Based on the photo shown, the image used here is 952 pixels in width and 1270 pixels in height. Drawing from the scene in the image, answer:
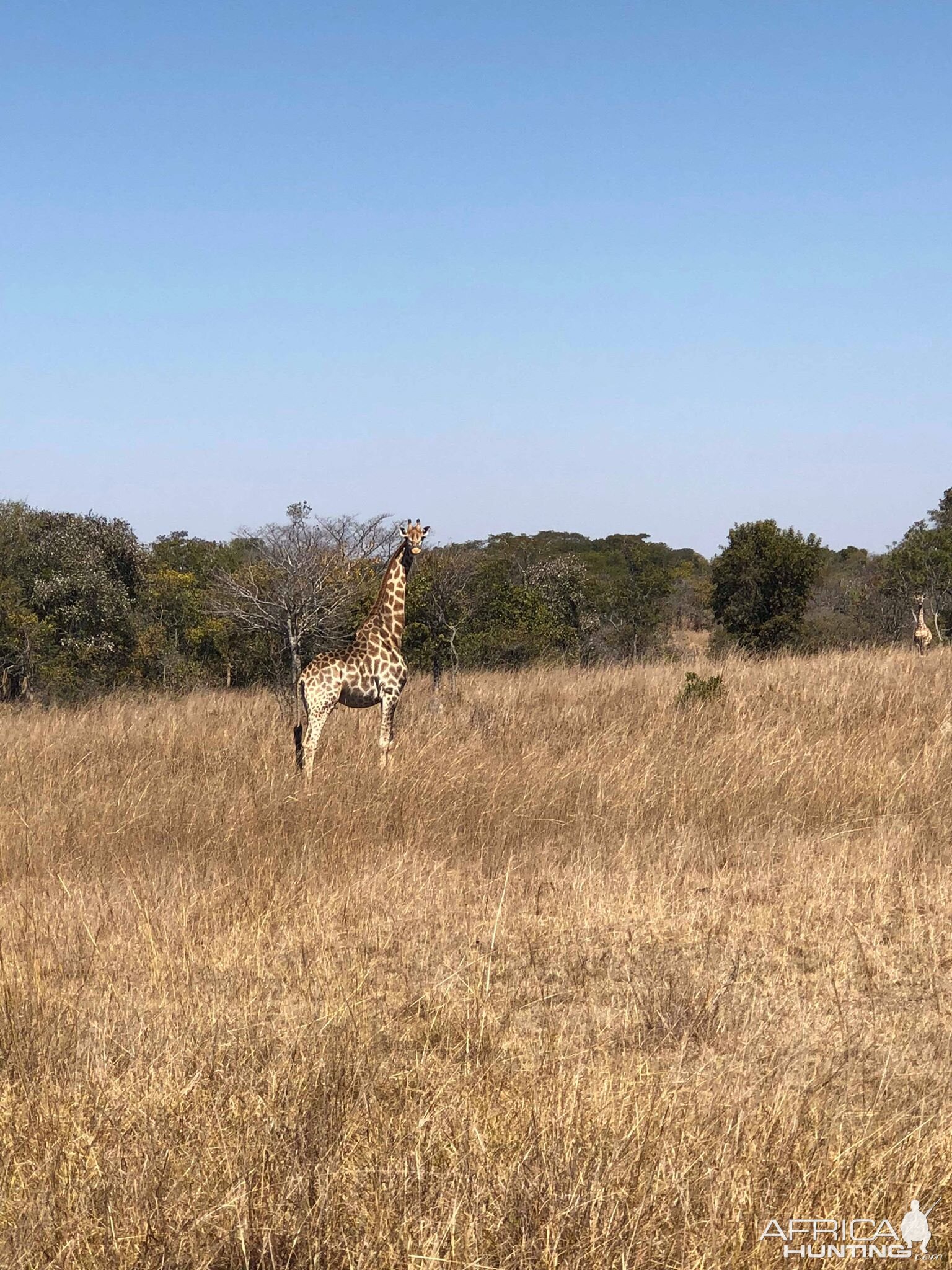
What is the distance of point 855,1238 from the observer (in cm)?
276

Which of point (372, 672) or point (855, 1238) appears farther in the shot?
point (372, 672)

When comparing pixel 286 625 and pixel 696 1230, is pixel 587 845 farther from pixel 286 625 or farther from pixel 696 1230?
pixel 286 625

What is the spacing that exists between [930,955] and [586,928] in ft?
5.46

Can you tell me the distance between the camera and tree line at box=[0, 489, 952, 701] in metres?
17.3

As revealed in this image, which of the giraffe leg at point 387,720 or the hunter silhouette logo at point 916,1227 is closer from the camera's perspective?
the hunter silhouette logo at point 916,1227

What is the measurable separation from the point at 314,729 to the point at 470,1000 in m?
4.91

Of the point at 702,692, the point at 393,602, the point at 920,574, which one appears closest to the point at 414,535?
the point at 393,602

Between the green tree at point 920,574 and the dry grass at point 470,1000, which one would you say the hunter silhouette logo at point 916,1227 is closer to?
the dry grass at point 470,1000

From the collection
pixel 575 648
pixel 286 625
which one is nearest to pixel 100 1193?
pixel 286 625

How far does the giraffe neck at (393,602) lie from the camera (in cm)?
991

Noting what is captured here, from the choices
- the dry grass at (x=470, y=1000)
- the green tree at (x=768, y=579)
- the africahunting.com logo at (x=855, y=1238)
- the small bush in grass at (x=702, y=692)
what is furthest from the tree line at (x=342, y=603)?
the africahunting.com logo at (x=855, y=1238)

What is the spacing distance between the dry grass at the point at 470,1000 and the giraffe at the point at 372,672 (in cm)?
31

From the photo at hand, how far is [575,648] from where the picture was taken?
23109mm

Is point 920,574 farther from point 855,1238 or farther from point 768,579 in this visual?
point 855,1238
